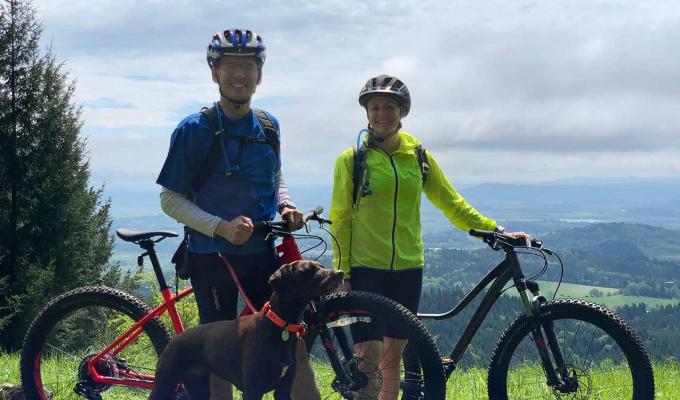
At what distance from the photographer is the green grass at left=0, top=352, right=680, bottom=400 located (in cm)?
580

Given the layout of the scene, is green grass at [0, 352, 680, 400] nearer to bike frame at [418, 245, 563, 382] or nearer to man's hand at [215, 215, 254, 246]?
bike frame at [418, 245, 563, 382]

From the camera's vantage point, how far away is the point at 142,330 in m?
4.83

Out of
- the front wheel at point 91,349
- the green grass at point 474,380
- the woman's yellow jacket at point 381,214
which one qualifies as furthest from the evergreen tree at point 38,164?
the woman's yellow jacket at point 381,214

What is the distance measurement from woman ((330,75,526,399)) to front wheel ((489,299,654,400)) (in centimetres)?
68

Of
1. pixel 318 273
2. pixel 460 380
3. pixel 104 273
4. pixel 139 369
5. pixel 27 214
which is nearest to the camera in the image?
pixel 318 273

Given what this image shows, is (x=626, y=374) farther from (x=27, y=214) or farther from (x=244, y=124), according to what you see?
(x=27, y=214)

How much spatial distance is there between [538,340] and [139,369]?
2899 millimetres

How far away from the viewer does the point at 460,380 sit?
689 cm

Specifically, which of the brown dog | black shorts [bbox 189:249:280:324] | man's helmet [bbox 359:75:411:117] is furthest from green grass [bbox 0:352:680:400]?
man's helmet [bbox 359:75:411:117]

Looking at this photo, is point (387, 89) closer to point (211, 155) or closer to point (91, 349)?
point (211, 155)

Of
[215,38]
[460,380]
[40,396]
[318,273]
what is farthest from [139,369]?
[460,380]

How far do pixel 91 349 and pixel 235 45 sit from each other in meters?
2.66

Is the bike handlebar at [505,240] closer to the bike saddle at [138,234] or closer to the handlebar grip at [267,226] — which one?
the handlebar grip at [267,226]

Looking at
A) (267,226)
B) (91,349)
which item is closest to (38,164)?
(91,349)
